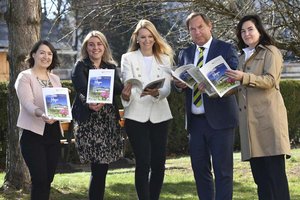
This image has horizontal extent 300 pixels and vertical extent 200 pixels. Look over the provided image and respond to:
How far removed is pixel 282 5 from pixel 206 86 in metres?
4.52

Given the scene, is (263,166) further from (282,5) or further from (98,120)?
(282,5)

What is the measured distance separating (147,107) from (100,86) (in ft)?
1.87

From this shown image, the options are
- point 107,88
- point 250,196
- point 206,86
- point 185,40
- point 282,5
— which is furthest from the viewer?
point 185,40

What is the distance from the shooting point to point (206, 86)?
5645mm

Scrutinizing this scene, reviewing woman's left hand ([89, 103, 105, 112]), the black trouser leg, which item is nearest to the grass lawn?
the black trouser leg

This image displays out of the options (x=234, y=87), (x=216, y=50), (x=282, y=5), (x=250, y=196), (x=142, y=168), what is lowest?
(x=250, y=196)

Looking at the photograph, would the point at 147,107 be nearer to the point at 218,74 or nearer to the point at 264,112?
the point at 218,74

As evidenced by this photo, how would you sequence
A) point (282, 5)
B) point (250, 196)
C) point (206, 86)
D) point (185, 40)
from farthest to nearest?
point (185, 40), point (282, 5), point (250, 196), point (206, 86)

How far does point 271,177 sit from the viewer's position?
5.77 m

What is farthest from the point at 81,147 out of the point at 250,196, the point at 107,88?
the point at 250,196

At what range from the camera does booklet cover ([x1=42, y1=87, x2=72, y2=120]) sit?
5.81 metres

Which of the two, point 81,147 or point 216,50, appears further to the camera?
point 81,147

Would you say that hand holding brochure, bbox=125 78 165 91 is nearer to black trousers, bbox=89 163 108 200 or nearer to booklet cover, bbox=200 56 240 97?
booklet cover, bbox=200 56 240 97

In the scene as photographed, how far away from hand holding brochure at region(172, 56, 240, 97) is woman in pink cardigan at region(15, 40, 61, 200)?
57.8 inches
